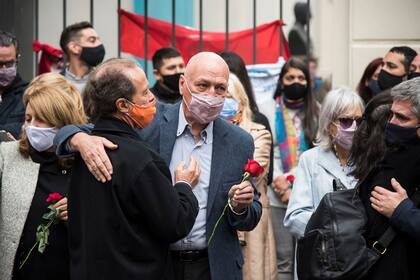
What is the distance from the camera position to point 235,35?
357 inches

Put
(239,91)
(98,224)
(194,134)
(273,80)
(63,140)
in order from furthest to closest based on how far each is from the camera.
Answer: (273,80)
(239,91)
(194,134)
(63,140)
(98,224)

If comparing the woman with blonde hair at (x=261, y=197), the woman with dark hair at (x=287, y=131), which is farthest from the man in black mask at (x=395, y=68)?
the woman with blonde hair at (x=261, y=197)

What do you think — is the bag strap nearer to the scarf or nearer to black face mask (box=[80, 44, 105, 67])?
the scarf

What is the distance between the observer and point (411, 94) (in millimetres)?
4855

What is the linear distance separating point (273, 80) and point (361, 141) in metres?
3.22

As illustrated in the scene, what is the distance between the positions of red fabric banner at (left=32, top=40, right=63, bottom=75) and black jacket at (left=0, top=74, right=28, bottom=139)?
1273 millimetres

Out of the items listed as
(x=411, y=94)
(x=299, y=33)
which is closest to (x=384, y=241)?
(x=411, y=94)

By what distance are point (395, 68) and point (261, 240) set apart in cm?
198

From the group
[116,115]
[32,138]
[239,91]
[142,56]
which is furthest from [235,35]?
[116,115]

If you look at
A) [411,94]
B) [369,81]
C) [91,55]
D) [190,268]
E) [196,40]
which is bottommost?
[190,268]

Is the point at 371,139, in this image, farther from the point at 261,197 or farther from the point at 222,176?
the point at 261,197

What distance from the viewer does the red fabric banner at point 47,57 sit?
8438 mm

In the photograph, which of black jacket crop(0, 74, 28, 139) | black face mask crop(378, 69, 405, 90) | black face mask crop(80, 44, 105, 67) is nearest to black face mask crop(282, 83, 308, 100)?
black face mask crop(378, 69, 405, 90)

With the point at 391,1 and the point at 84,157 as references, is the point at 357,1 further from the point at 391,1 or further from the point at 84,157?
the point at 84,157
